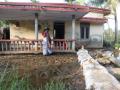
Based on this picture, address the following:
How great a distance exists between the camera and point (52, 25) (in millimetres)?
20125

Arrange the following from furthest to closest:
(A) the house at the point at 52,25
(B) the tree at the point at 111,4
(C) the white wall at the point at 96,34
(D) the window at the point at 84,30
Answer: (B) the tree at the point at 111,4
(C) the white wall at the point at 96,34
(D) the window at the point at 84,30
(A) the house at the point at 52,25

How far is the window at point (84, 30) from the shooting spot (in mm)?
21359

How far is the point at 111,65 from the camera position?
1235 cm

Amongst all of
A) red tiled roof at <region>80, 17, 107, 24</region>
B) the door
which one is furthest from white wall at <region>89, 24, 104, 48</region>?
the door

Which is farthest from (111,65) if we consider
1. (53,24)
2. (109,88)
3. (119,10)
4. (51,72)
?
(119,10)

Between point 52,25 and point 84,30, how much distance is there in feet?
8.97

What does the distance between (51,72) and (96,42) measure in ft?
43.0

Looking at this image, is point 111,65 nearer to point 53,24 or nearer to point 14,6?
point 14,6

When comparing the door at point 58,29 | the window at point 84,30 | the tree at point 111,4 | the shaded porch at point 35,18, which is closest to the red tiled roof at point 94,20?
the window at point 84,30

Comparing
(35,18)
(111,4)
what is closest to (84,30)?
(35,18)

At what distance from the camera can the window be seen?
2136 cm

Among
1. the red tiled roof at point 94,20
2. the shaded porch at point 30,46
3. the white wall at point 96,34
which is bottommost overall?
the shaded porch at point 30,46

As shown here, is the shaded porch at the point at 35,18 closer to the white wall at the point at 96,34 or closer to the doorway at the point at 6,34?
the doorway at the point at 6,34

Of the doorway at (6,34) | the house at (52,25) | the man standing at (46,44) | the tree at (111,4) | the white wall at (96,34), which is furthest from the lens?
the tree at (111,4)
